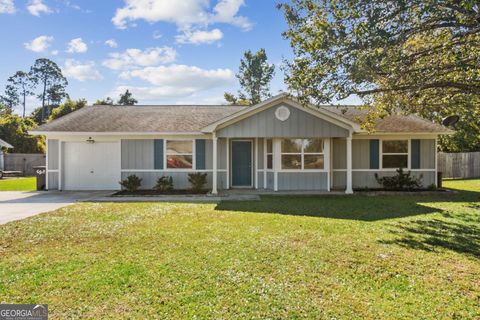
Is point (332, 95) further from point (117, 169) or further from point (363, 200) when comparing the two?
point (117, 169)

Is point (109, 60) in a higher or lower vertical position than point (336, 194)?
higher

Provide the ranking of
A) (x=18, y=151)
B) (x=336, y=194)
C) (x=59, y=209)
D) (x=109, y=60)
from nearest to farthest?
(x=59, y=209) < (x=336, y=194) < (x=109, y=60) < (x=18, y=151)

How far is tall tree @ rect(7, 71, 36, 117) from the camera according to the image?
66000 millimetres

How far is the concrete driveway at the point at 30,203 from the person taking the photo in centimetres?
899

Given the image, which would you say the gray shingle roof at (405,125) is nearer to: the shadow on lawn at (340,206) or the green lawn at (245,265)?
the shadow on lawn at (340,206)

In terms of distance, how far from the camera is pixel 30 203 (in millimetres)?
11000

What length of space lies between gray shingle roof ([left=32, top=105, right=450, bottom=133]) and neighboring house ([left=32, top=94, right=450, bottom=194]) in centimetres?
5

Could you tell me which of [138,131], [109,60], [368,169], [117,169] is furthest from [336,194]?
[109,60]

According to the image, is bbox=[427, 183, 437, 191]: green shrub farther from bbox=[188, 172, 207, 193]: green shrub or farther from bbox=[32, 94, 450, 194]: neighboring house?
bbox=[188, 172, 207, 193]: green shrub

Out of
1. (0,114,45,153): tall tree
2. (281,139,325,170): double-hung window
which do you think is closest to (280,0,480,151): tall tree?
(281,139,325,170): double-hung window

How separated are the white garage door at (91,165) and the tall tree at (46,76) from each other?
60.8m

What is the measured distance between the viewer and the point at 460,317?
11.0ft

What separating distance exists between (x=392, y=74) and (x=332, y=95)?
1.33 meters

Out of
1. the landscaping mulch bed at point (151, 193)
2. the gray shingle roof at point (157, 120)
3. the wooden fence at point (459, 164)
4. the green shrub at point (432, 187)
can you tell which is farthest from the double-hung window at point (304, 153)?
the wooden fence at point (459, 164)
